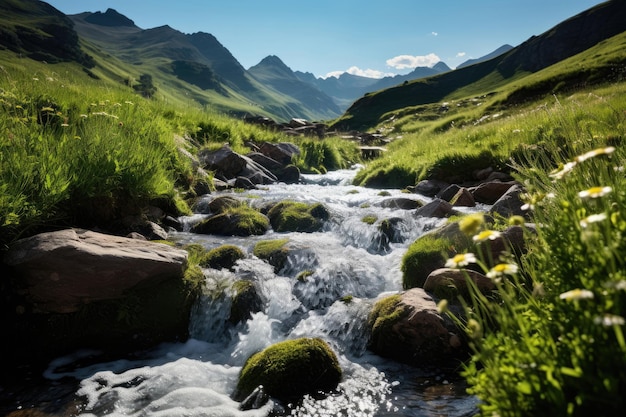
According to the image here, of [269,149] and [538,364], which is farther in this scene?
[269,149]

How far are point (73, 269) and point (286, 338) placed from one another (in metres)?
3.03

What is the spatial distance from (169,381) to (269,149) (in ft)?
56.7

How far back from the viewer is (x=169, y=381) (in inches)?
184

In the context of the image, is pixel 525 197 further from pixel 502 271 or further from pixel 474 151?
pixel 474 151

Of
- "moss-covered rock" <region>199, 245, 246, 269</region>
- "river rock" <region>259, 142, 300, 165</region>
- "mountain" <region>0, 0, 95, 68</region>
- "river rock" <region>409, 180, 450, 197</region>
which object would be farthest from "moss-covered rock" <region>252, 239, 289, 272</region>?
"mountain" <region>0, 0, 95, 68</region>

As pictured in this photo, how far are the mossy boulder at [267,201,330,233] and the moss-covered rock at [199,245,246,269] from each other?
243cm

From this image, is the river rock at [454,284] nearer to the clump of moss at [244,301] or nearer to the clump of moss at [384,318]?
the clump of moss at [384,318]

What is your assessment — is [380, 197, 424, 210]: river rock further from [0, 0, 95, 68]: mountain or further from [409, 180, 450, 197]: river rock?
[0, 0, 95, 68]: mountain

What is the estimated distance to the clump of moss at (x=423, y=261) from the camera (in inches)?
257

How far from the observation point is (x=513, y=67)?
11062 centimetres

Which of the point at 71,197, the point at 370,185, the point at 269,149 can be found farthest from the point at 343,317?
the point at 269,149

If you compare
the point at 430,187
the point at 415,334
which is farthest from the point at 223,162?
the point at 415,334

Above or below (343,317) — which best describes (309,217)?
above

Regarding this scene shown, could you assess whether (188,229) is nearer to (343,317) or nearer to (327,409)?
(343,317)
